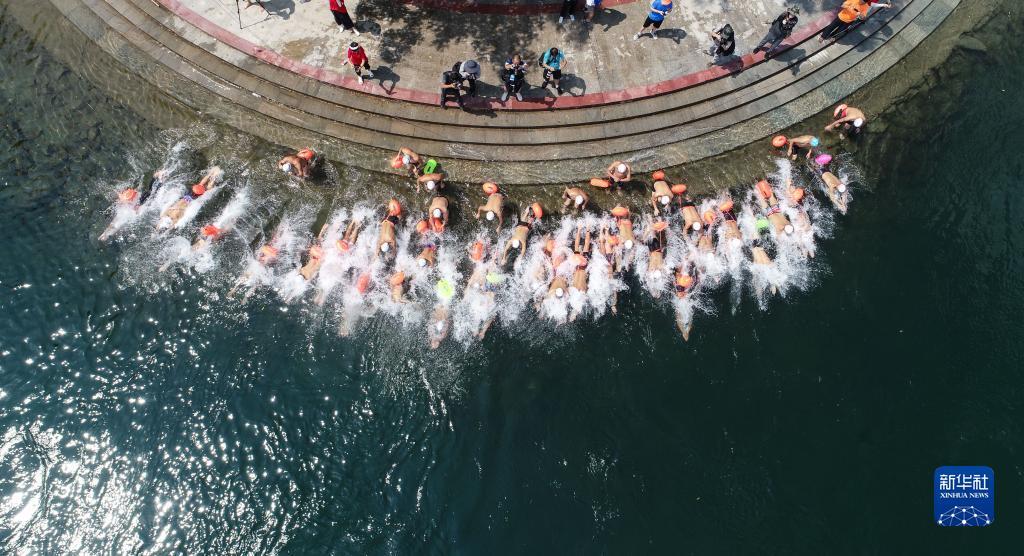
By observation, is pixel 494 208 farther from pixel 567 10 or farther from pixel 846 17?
pixel 846 17

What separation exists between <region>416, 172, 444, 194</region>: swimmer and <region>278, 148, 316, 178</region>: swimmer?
12.6 feet

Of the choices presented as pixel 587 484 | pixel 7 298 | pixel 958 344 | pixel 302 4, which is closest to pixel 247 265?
pixel 7 298

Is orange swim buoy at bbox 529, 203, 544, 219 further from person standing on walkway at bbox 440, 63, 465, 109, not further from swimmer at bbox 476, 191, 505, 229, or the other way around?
person standing on walkway at bbox 440, 63, 465, 109

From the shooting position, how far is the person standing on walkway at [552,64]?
17.6m

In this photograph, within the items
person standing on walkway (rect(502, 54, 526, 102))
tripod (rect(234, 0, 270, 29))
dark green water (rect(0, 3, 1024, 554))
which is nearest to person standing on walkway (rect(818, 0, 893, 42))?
dark green water (rect(0, 3, 1024, 554))

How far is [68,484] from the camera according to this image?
53.6 ft

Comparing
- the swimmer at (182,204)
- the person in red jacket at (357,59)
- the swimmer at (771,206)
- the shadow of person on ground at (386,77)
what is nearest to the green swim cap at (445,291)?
the shadow of person on ground at (386,77)

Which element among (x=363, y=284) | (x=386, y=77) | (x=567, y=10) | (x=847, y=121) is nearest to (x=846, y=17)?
(x=847, y=121)

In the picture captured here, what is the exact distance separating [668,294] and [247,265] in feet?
47.9

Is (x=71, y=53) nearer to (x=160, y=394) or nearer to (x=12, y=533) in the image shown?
(x=160, y=394)

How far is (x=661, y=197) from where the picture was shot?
18.1 meters

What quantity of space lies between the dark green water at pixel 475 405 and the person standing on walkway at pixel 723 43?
24.5ft

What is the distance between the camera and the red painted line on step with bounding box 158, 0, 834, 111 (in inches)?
746

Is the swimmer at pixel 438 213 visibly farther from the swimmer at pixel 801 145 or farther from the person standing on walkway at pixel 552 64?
the swimmer at pixel 801 145
